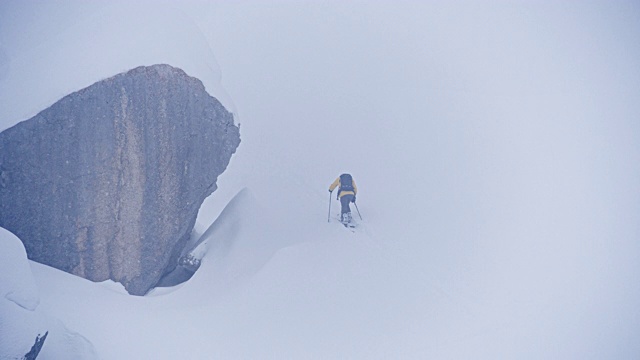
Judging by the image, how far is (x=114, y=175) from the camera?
10289mm

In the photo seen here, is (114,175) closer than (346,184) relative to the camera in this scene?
Yes

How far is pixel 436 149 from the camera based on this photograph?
2338 centimetres

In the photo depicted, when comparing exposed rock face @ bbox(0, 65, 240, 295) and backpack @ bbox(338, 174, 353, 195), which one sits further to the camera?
backpack @ bbox(338, 174, 353, 195)

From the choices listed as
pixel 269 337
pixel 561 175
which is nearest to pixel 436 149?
pixel 561 175

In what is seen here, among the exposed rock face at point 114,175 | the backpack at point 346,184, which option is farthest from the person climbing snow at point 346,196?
the exposed rock face at point 114,175

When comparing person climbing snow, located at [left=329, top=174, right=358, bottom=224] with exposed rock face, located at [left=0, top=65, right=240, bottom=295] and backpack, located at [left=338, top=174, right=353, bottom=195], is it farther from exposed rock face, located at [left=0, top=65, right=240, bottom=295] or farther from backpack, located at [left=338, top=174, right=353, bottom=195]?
exposed rock face, located at [left=0, top=65, right=240, bottom=295]

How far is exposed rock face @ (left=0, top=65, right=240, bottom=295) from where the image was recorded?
30.9ft

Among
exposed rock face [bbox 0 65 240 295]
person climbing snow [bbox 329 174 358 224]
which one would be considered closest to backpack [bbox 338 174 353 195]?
person climbing snow [bbox 329 174 358 224]

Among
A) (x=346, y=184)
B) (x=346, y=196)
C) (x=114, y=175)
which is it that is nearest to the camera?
(x=114, y=175)

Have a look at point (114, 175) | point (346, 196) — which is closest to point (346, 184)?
point (346, 196)

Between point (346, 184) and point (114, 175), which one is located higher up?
point (346, 184)

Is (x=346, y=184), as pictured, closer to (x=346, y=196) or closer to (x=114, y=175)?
(x=346, y=196)

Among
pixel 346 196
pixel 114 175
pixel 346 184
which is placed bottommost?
pixel 114 175

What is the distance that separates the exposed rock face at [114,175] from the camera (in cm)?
941
